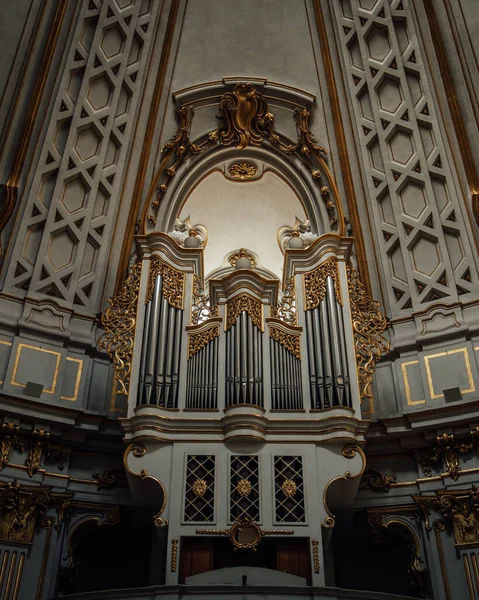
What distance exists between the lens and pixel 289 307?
9.58m

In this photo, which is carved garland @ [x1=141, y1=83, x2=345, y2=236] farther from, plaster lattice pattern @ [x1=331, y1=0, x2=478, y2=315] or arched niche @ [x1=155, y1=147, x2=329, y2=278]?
plaster lattice pattern @ [x1=331, y1=0, x2=478, y2=315]

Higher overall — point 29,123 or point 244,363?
point 29,123

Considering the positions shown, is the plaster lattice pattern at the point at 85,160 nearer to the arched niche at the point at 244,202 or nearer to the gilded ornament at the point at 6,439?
the arched niche at the point at 244,202

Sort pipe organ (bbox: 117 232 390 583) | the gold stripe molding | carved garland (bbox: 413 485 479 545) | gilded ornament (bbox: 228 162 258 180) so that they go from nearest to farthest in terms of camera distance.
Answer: pipe organ (bbox: 117 232 390 583) → carved garland (bbox: 413 485 479 545) → the gold stripe molding → gilded ornament (bbox: 228 162 258 180)

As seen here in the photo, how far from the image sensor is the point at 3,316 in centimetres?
898

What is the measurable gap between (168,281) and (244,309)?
4.23ft

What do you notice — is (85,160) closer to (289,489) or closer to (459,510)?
(289,489)

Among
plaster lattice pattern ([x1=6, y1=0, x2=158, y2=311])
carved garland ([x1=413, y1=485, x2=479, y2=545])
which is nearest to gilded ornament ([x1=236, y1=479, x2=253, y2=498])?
carved garland ([x1=413, y1=485, x2=479, y2=545])

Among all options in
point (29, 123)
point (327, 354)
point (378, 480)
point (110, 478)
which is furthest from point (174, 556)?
point (29, 123)

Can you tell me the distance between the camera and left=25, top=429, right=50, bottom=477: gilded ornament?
8117 millimetres

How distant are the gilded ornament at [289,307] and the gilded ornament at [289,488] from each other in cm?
231

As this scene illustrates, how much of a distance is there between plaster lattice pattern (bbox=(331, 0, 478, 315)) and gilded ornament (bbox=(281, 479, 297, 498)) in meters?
3.50

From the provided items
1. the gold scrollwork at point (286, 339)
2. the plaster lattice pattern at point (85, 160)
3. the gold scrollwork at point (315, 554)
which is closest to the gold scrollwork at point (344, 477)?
the gold scrollwork at point (315, 554)

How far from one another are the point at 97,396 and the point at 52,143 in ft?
13.2
